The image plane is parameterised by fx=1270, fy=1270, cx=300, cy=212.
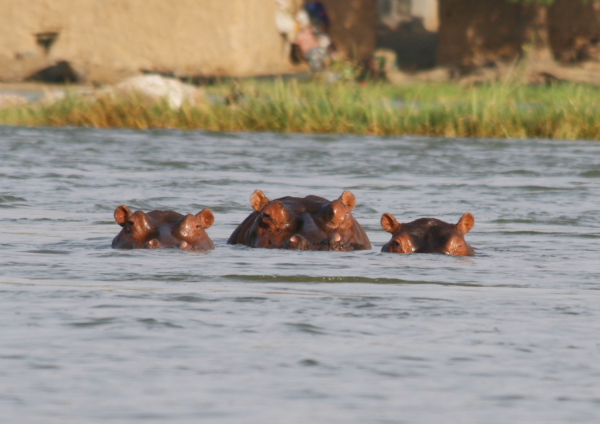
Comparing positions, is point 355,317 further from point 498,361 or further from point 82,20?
point 82,20

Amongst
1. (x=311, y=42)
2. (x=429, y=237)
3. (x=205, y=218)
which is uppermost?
(x=311, y=42)

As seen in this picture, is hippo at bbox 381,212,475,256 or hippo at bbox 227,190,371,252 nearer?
hippo at bbox 227,190,371,252

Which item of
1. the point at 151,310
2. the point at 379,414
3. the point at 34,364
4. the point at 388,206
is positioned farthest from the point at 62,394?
the point at 388,206

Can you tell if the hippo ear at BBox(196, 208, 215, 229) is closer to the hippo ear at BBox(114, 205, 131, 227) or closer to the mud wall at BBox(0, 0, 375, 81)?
the hippo ear at BBox(114, 205, 131, 227)

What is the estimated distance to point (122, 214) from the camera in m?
5.56

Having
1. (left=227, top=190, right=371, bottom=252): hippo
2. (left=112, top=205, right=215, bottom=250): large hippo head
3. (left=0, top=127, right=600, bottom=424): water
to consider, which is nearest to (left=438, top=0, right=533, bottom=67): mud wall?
(left=0, top=127, right=600, bottom=424): water

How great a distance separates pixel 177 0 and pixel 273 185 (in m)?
16.4

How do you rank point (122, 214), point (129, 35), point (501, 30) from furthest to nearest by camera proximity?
point (501, 30) < point (129, 35) < point (122, 214)

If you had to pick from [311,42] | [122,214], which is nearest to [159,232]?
[122,214]

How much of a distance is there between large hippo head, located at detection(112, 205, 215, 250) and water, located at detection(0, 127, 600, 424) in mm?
119

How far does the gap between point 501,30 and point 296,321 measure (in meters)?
23.3

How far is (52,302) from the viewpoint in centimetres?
414

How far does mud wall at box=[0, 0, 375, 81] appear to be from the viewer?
82.0 ft

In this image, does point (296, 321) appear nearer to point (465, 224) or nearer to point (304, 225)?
point (304, 225)
